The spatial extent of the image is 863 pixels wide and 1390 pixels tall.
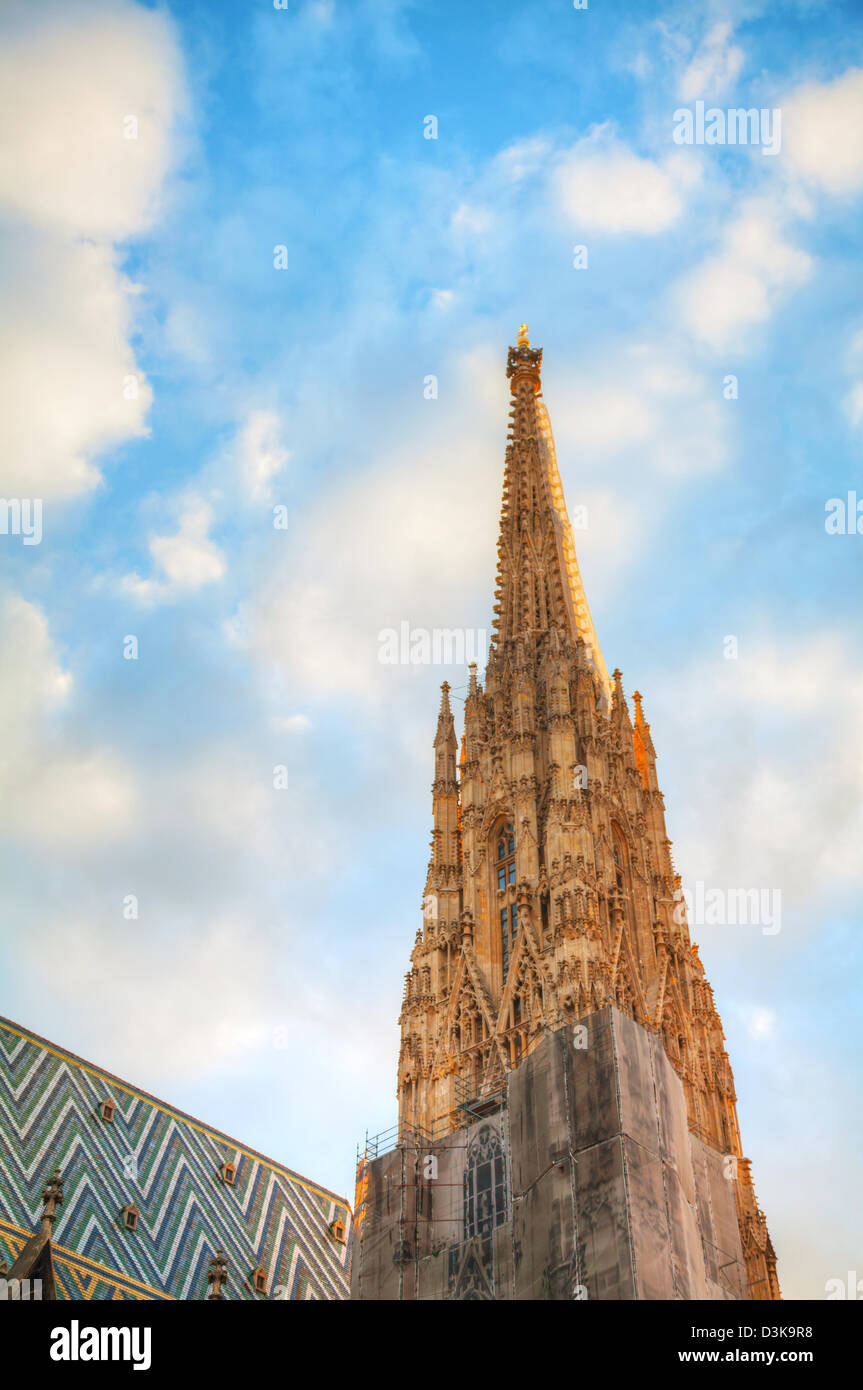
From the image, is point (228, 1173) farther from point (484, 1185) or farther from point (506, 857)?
point (484, 1185)

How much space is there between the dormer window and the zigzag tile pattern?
8.4 inches

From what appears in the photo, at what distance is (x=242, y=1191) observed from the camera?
51281 mm

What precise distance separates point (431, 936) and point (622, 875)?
7524 mm

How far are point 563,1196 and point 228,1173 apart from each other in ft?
69.9

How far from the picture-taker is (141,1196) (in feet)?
151

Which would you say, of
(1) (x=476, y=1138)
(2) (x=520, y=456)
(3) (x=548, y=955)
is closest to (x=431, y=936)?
(3) (x=548, y=955)

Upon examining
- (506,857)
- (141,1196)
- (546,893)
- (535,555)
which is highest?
(535,555)

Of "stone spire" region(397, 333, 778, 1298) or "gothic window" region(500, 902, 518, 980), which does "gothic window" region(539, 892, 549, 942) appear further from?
"gothic window" region(500, 902, 518, 980)

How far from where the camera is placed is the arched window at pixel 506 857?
50594 mm

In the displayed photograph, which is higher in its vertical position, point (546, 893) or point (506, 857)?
point (506, 857)

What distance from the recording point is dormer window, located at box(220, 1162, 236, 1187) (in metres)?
50.8

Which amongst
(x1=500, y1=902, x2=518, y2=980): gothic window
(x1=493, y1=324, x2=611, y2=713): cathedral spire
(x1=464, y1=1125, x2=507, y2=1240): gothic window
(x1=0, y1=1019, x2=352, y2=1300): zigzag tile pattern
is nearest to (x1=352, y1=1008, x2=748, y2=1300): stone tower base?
(x1=464, y1=1125, x2=507, y2=1240): gothic window

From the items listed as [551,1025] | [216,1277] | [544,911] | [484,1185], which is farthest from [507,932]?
[216,1277]
